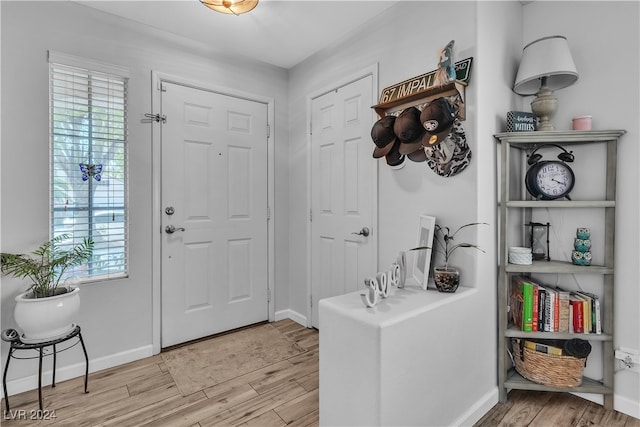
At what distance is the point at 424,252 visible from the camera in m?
1.86

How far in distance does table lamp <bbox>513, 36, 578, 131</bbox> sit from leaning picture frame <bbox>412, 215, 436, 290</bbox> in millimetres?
863

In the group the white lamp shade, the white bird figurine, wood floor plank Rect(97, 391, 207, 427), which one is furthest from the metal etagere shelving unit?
wood floor plank Rect(97, 391, 207, 427)

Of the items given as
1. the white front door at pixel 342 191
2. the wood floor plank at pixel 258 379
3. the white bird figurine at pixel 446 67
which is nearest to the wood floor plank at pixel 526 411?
the white front door at pixel 342 191

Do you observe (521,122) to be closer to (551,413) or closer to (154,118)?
(551,413)

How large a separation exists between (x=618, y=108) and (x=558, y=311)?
1169 millimetres

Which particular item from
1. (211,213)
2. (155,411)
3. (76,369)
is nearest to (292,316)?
(211,213)

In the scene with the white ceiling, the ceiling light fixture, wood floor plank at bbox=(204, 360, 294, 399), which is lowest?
wood floor plank at bbox=(204, 360, 294, 399)

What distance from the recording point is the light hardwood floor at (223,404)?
1.73 metres

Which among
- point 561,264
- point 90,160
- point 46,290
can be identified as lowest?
point 46,290

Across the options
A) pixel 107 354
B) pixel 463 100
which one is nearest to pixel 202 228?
pixel 107 354

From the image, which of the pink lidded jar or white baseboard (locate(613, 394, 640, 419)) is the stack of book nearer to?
white baseboard (locate(613, 394, 640, 419))

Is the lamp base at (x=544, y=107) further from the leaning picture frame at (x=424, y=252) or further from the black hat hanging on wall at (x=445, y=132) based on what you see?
the leaning picture frame at (x=424, y=252)

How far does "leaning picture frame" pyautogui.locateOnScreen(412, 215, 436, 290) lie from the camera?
180cm

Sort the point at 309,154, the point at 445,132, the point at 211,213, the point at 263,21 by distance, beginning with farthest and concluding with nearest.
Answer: the point at 309,154
the point at 211,213
the point at 263,21
the point at 445,132
